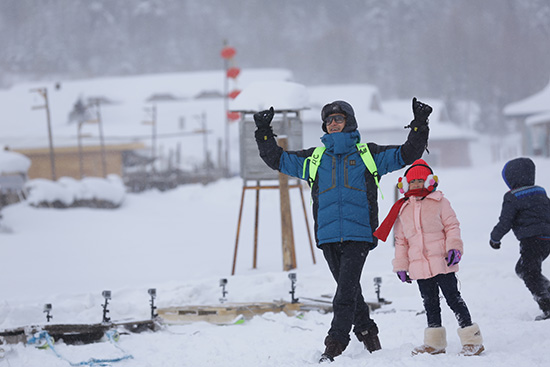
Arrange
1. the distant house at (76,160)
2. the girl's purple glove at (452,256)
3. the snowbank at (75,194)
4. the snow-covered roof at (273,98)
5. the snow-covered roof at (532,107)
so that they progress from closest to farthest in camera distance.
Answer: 1. the girl's purple glove at (452,256)
2. the snow-covered roof at (273,98)
3. the snowbank at (75,194)
4. the snow-covered roof at (532,107)
5. the distant house at (76,160)

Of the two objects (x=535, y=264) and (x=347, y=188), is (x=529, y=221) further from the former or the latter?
(x=347, y=188)

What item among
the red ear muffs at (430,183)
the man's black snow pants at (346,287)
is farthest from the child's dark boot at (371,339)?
the red ear muffs at (430,183)

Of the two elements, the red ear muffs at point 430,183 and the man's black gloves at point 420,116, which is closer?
the man's black gloves at point 420,116

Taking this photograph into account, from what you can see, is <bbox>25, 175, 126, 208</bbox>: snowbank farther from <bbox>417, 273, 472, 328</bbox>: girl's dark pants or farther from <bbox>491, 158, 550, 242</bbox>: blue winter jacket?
<bbox>417, 273, 472, 328</bbox>: girl's dark pants

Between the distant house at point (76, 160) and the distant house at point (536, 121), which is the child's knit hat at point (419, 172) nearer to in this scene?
the distant house at point (536, 121)

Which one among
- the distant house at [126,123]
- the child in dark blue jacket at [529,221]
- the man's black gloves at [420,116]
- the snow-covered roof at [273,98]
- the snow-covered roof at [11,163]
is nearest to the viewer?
the man's black gloves at [420,116]

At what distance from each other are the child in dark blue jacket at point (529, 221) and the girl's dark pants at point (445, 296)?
4.23 ft

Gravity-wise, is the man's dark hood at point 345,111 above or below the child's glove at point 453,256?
above

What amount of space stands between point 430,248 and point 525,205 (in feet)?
5.44

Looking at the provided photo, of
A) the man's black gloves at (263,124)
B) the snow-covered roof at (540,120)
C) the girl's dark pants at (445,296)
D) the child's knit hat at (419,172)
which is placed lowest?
the girl's dark pants at (445,296)

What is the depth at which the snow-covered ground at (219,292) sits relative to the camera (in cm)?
529

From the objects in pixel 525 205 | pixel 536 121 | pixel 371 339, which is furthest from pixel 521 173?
pixel 536 121

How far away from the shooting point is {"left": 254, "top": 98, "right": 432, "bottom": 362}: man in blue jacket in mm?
4777

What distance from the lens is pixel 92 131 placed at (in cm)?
4966
